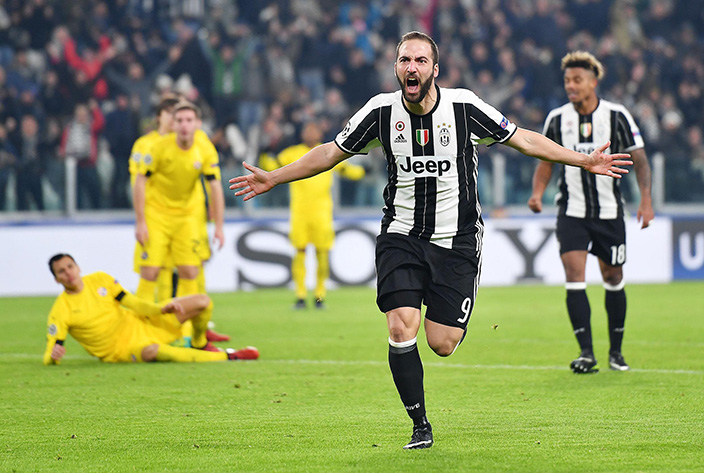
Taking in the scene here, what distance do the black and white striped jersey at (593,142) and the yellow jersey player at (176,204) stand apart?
301 centimetres

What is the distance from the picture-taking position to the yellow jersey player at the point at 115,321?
7922mm

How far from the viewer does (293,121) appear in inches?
635

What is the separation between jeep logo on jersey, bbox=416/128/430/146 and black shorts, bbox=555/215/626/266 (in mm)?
2739

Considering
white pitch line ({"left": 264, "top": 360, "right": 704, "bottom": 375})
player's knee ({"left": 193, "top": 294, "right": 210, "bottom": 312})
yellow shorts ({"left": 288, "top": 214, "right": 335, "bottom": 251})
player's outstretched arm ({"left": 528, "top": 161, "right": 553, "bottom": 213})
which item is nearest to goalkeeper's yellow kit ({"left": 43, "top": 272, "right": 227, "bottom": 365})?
player's knee ({"left": 193, "top": 294, "right": 210, "bottom": 312})

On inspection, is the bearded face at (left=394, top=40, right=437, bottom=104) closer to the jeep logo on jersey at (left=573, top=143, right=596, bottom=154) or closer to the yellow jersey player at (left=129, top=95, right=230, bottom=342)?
the jeep logo on jersey at (left=573, top=143, right=596, bottom=154)

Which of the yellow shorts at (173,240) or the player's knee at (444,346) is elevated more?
the yellow shorts at (173,240)

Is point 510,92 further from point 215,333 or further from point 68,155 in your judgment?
point 215,333

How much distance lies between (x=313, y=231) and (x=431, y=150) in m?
7.86

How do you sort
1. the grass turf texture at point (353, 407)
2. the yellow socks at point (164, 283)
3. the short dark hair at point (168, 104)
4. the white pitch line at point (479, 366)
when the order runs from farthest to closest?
the yellow socks at point (164, 283) < the short dark hair at point (168, 104) < the white pitch line at point (479, 366) < the grass turf texture at point (353, 407)

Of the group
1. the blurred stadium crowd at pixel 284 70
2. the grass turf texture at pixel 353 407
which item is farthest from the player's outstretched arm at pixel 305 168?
the blurred stadium crowd at pixel 284 70

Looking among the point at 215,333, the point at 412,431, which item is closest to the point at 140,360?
the point at 215,333

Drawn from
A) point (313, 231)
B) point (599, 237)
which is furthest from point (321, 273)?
point (599, 237)

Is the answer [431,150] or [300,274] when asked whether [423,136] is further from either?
[300,274]

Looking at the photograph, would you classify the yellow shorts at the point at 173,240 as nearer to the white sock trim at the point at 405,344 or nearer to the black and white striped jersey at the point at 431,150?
the black and white striped jersey at the point at 431,150
